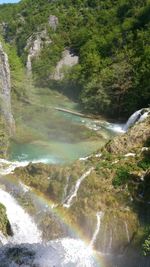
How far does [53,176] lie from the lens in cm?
2978

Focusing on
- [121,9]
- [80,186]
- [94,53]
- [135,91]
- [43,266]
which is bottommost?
[43,266]

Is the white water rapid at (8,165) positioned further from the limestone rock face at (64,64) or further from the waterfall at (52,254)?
the limestone rock face at (64,64)

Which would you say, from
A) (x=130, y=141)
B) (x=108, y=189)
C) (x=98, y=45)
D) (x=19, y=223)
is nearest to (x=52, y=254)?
(x=19, y=223)

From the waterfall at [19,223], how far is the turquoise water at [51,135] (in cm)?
717

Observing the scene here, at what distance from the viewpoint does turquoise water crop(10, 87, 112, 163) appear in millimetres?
37531

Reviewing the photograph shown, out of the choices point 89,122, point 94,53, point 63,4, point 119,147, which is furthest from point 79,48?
point 119,147

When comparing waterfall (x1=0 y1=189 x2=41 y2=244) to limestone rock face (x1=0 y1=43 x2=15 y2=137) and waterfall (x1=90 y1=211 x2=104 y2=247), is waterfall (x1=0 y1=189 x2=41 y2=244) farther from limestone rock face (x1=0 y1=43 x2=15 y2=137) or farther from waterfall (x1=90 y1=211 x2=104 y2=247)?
limestone rock face (x1=0 y1=43 x2=15 y2=137)

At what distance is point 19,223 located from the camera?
90.2ft

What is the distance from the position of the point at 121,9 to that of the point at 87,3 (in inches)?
550

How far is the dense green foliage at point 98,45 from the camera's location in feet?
176

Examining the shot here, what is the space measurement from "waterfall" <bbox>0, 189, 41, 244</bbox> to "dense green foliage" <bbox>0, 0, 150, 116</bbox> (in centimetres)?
2586

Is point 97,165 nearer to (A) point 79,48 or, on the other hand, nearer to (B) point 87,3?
(A) point 79,48

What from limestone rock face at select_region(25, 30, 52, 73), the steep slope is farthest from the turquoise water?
limestone rock face at select_region(25, 30, 52, 73)

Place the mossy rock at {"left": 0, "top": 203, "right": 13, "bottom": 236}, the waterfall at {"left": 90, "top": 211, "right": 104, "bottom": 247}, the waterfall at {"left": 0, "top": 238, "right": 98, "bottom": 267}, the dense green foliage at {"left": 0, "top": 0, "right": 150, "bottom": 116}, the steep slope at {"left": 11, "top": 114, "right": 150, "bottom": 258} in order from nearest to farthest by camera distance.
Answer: the waterfall at {"left": 0, "top": 238, "right": 98, "bottom": 267}
the mossy rock at {"left": 0, "top": 203, "right": 13, "bottom": 236}
the steep slope at {"left": 11, "top": 114, "right": 150, "bottom": 258}
the waterfall at {"left": 90, "top": 211, "right": 104, "bottom": 247}
the dense green foliage at {"left": 0, "top": 0, "right": 150, "bottom": 116}
